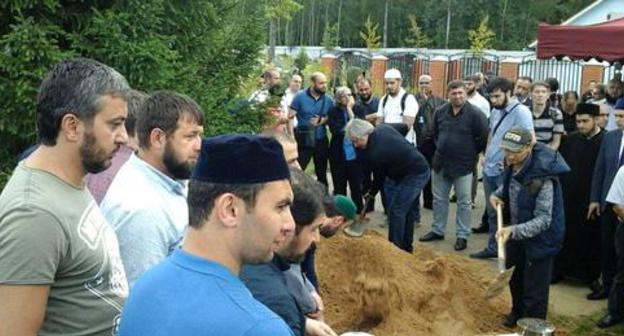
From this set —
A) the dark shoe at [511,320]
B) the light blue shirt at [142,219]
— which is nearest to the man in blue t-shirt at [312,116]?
the dark shoe at [511,320]

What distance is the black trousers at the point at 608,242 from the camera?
6.46 metres

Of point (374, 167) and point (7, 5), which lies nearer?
point (7, 5)

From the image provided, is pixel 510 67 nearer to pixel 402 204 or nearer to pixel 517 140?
pixel 402 204

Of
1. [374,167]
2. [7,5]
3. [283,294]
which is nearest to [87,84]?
[283,294]

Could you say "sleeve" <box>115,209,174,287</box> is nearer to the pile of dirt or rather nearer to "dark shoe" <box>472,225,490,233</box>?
the pile of dirt

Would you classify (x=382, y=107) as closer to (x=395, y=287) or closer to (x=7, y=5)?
(x=395, y=287)

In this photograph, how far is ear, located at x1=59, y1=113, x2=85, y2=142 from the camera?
232 cm

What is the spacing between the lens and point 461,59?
86.6 feet

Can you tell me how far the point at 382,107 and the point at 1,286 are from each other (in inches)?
308

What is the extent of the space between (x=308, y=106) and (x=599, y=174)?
421 centimetres

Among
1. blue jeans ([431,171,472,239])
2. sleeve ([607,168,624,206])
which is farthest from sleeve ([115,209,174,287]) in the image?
blue jeans ([431,171,472,239])

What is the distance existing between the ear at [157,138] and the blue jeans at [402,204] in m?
4.67

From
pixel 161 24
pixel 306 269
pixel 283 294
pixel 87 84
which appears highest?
pixel 161 24

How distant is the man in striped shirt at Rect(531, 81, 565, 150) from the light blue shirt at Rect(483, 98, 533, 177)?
1.53ft
